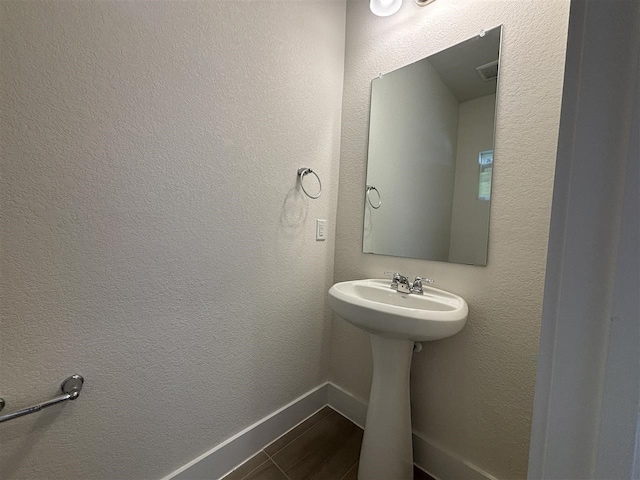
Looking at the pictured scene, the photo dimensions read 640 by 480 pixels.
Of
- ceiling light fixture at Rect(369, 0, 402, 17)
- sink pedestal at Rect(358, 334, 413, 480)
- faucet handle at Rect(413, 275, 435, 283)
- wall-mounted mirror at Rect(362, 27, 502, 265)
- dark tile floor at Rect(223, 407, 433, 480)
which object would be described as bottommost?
dark tile floor at Rect(223, 407, 433, 480)

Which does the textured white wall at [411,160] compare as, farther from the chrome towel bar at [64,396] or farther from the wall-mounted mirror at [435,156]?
the chrome towel bar at [64,396]

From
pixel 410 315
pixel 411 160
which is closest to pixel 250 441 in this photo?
pixel 410 315

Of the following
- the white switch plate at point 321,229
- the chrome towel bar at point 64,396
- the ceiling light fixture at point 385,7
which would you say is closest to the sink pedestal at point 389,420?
the white switch plate at point 321,229

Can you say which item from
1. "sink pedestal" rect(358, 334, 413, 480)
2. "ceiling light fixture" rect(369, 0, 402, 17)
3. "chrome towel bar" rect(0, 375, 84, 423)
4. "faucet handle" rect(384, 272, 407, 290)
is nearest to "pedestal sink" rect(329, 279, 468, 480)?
"sink pedestal" rect(358, 334, 413, 480)

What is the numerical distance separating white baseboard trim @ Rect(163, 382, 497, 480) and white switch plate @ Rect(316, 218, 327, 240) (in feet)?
2.88

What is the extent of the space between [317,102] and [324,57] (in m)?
0.25

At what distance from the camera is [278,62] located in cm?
113

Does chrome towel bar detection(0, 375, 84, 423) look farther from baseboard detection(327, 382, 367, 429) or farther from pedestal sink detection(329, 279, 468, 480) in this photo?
baseboard detection(327, 382, 367, 429)

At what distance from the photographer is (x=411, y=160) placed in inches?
48.7

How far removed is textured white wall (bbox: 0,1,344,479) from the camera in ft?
2.13

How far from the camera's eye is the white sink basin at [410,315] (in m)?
0.80

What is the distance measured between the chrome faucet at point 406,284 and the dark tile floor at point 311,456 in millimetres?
801

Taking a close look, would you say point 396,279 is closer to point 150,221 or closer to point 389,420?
point 389,420

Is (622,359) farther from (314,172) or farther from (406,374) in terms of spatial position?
(314,172)
